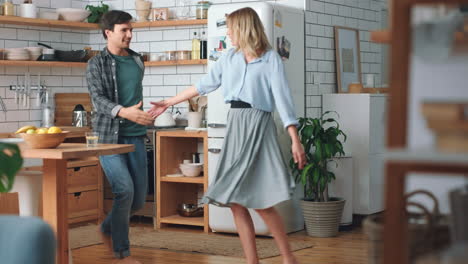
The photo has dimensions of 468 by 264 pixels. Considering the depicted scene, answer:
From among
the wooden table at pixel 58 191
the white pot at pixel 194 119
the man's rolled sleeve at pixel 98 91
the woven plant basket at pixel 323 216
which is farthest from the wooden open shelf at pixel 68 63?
the wooden table at pixel 58 191

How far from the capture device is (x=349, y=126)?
695 centimetres

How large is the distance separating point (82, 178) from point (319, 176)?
82.7 inches

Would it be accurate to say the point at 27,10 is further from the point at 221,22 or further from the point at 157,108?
the point at 157,108

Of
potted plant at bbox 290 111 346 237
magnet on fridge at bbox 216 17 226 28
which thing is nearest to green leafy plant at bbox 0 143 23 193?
potted plant at bbox 290 111 346 237

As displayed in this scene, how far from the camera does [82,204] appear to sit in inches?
279

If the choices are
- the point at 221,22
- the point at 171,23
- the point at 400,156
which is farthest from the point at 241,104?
the point at 400,156

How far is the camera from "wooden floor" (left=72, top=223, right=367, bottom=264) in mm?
5590

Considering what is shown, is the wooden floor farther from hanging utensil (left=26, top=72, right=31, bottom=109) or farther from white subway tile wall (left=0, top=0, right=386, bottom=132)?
hanging utensil (left=26, top=72, right=31, bottom=109)

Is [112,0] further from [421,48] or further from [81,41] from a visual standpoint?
[421,48]

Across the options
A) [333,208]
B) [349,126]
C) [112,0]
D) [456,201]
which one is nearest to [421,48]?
[456,201]

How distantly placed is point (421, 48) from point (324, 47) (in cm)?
559

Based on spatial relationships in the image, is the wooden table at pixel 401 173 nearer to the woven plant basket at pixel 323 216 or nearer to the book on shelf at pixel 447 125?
the book on shelf at pixel 447 125

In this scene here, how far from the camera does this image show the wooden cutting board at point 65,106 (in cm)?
764

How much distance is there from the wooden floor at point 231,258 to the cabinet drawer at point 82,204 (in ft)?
3.01
